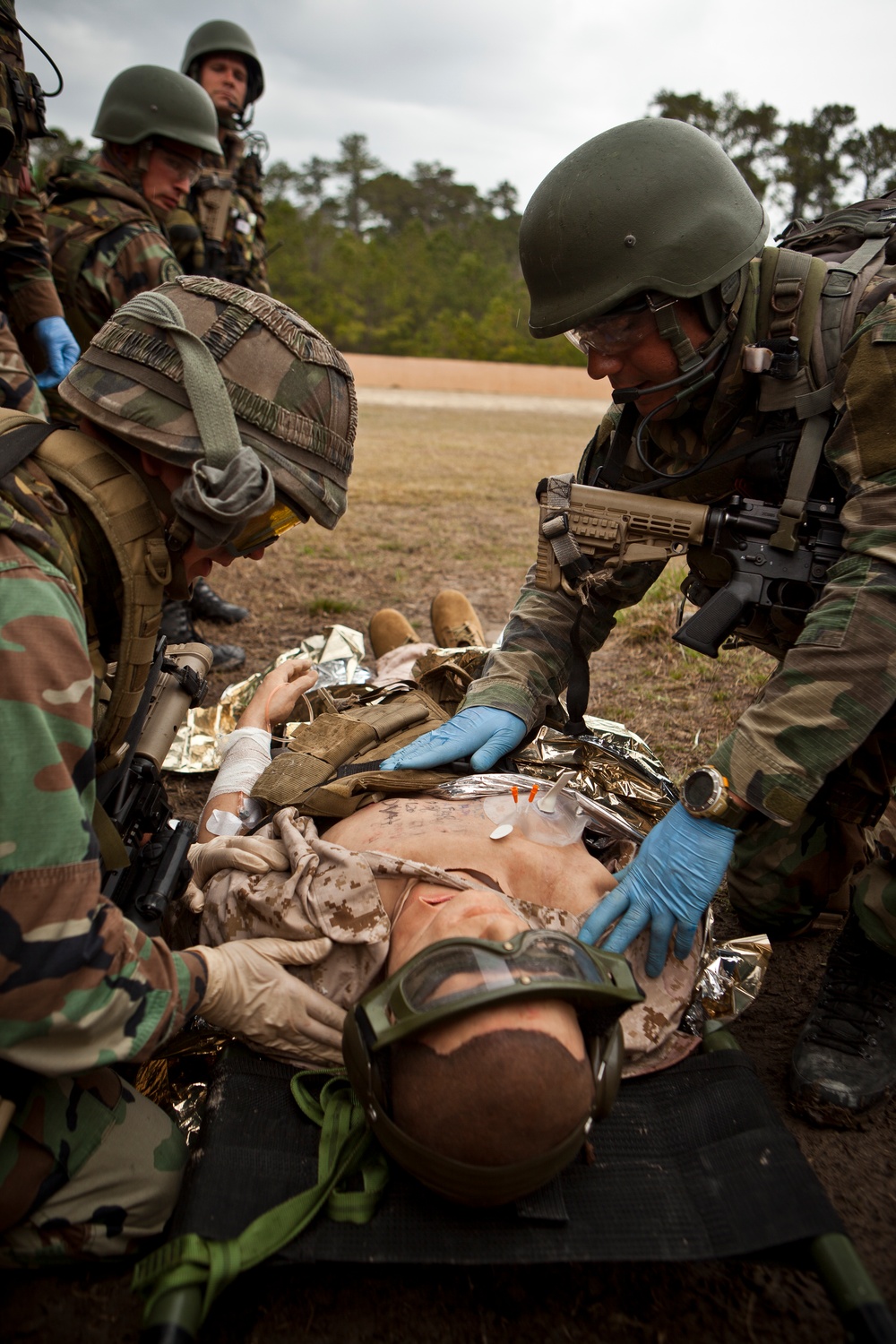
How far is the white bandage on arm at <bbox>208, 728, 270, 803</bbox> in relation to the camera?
2.99 metres

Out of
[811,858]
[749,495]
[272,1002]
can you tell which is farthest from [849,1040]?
[749,495]

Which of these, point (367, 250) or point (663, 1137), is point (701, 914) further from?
point (367, 250)

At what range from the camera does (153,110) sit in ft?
16.4

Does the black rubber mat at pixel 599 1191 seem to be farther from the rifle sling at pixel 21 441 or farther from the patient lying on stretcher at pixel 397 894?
the rifle sling at pixel 21 441

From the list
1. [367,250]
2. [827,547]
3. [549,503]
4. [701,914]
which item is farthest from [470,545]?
[367,250]

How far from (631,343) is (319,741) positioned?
5.18 ft

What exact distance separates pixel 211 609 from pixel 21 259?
6.77ft

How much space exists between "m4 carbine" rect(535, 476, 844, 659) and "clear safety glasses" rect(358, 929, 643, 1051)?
1262mm

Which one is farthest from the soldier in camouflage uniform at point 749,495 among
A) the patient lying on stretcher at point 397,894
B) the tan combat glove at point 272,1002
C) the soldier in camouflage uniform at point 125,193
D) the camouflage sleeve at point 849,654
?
the soldier in camouflage uniform at point 125,193

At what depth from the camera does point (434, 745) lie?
114 inches

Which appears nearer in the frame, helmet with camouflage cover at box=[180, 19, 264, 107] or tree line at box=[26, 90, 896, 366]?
helmet with camouflage cover at box=[180, 19, 264, 107]

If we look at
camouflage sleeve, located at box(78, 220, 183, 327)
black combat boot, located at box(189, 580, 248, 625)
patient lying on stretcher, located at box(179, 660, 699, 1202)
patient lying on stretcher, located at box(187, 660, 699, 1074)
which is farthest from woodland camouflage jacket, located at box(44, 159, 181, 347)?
patient lying on stretcher, located at box(187, 660, 699, 1074)

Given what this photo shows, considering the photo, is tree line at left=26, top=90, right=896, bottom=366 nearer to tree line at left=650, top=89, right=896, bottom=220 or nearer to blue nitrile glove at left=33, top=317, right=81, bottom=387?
tree line at left=650, top=89, right=896, bottom=220

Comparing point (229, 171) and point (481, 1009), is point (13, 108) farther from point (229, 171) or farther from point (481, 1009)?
point (481, 1009)
